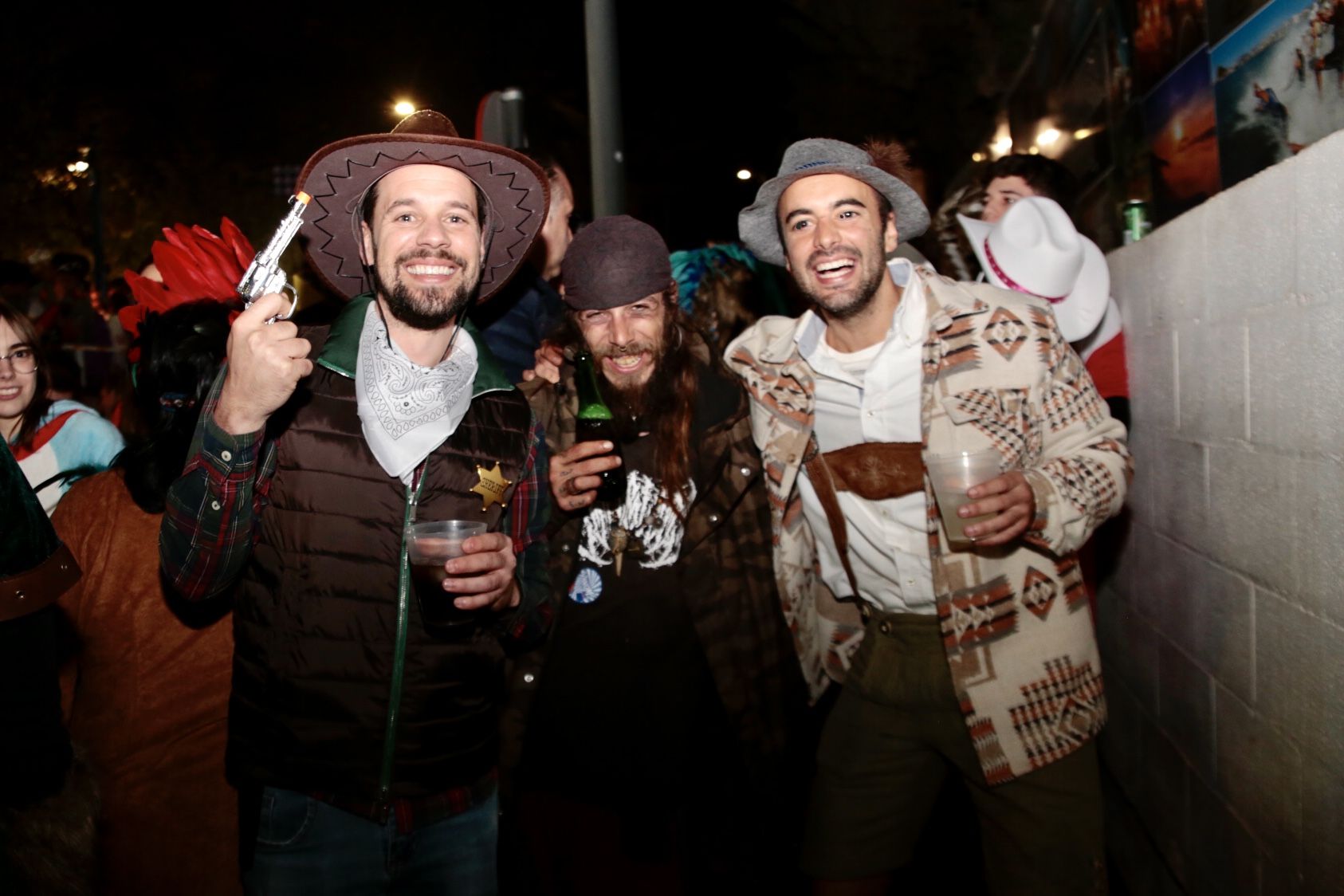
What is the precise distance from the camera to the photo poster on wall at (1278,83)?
242 centimetres

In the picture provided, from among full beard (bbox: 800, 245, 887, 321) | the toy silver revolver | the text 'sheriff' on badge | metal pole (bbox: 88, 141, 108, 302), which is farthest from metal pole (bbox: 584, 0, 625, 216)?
metal pole (bbox: 88, 141, 108, 302)

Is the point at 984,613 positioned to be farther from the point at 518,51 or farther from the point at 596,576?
the point at 518,51

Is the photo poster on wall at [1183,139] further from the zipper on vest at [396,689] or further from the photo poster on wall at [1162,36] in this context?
the zipper on vest at [396,689]

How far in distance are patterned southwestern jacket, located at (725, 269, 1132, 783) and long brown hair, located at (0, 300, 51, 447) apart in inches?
128

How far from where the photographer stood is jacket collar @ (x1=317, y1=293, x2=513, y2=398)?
2.44 meters

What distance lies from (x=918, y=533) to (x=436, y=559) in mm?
1533

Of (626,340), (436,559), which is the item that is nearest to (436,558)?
(436,559)

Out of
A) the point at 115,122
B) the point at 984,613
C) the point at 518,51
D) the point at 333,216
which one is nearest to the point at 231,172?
the point at 115,122

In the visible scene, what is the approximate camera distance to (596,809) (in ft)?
10.0

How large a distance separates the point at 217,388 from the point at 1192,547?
3053mm

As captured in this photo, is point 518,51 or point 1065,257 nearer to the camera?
point 1065,257

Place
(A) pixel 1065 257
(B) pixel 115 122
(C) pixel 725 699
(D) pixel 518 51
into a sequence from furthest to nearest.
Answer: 1. (B) pixel 115 122
2. (D) pixel 518 51
3. (A) pixel 1065 257
4. (C) pixel 725 699

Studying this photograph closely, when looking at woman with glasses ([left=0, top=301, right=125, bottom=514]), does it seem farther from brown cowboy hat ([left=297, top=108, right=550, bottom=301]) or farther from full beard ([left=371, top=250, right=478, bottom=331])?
full beard ([left=371, top=250, right=478, bottom=331])

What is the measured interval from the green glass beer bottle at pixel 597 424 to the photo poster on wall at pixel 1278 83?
2197 millimetres
